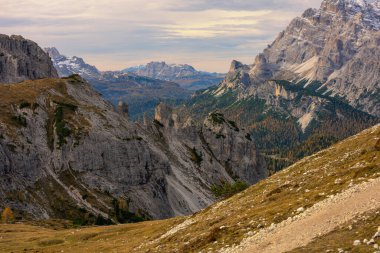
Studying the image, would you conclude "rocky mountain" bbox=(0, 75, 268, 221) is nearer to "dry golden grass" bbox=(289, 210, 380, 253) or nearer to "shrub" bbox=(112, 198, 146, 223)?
"shrub" bbox=(112, 198, 146, 223)

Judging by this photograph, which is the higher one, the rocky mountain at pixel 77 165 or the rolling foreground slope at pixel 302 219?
the rolling foreground slope at pixel 302 219

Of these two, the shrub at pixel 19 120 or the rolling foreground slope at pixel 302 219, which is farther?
the shrub at pixel 19 120

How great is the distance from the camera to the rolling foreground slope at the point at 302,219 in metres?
33.0

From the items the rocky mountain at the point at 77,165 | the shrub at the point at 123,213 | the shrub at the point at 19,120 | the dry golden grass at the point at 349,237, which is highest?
the dry golden grass at the point at 349,237

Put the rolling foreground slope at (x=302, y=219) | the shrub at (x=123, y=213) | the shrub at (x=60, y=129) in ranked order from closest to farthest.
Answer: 1. the rolling foreground slope at (x=302, y=219)
2. the shrub at (x=123, y=213)
3. the shrub at (x=60, y=129)

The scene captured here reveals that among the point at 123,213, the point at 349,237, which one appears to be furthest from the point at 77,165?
the point at 349,237

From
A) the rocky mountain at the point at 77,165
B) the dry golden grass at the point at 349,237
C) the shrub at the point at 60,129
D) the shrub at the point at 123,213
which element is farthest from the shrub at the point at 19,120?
the dry golden grass at the point at 349,237

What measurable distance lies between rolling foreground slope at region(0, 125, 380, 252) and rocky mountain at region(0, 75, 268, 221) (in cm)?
7384

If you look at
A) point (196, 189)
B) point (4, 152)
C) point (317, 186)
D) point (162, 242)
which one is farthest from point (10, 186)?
point (317, 186)

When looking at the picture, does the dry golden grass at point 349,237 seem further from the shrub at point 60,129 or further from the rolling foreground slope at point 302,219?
the shrub at point 60,129

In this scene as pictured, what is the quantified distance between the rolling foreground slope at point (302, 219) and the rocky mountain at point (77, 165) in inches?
2907

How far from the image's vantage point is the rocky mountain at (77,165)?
144500 mm

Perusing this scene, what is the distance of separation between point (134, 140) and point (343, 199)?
478 ft

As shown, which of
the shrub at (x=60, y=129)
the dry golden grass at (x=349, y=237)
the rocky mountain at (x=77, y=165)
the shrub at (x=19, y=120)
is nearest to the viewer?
the dry golden grass at (x=349, y=237)
